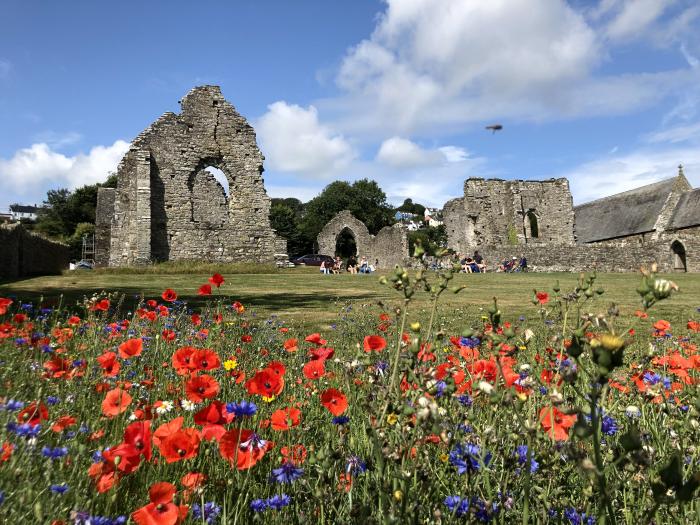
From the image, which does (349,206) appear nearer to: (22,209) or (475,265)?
(475,265)

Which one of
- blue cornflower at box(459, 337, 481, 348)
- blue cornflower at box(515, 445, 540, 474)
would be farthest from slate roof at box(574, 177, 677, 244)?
blue cornflower at box(515, 445, 540, 474)

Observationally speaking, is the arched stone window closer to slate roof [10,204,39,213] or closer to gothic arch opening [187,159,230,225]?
gothic arch opening [187,159,230,225]

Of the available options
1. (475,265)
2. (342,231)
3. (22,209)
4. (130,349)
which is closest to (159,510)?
(130,349)

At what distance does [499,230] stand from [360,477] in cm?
3681

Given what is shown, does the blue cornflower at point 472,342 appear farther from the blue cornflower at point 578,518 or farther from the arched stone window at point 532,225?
the arched stone window at point 532,225

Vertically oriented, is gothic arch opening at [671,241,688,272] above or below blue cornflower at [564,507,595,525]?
above

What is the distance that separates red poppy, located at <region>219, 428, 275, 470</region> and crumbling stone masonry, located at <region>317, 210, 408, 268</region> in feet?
122

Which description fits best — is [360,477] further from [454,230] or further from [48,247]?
[454,230]

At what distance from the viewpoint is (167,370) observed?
3.30 metres

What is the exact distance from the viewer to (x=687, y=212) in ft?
128

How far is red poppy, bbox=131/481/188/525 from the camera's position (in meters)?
1.08

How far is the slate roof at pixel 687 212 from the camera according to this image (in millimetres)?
38219

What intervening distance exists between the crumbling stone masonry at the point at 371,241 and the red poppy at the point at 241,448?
122 feet

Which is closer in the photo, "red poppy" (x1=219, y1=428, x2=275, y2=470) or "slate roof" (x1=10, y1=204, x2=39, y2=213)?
"red poppy" (x1=219, y1=428, x2=275, y2=470)
